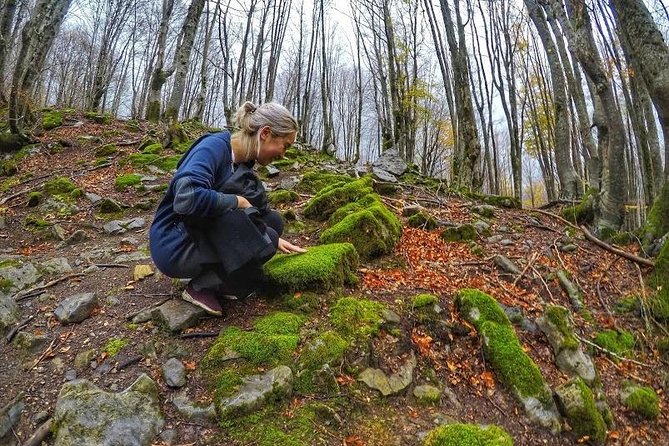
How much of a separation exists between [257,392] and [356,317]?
92 cm

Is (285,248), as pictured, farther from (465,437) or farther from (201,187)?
(465,437)

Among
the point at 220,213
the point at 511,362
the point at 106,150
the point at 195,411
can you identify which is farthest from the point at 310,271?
the point at 106,150

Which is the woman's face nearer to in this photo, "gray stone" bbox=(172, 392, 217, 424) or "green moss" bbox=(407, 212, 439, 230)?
"gray stone" bbox=(172, 392, 217, 424)

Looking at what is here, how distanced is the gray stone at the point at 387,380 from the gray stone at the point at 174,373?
1.05m

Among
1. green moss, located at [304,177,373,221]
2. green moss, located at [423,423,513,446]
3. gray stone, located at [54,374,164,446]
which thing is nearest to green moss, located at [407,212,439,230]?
green moss, located at [304,177,373,221]

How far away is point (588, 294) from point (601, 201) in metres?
2.11

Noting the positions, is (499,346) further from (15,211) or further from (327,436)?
(15,211)

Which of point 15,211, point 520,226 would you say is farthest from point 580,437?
point 15,211

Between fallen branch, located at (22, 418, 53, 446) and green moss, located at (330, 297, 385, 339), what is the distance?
64.4 inches

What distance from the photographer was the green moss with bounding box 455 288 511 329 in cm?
316

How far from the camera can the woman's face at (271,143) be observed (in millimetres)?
2855

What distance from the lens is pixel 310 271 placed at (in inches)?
126

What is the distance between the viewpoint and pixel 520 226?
577 cm

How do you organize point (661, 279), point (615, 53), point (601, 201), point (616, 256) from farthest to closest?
point (615, 53)
point (601, 201)
point (616, 256)
point (661, 279)
